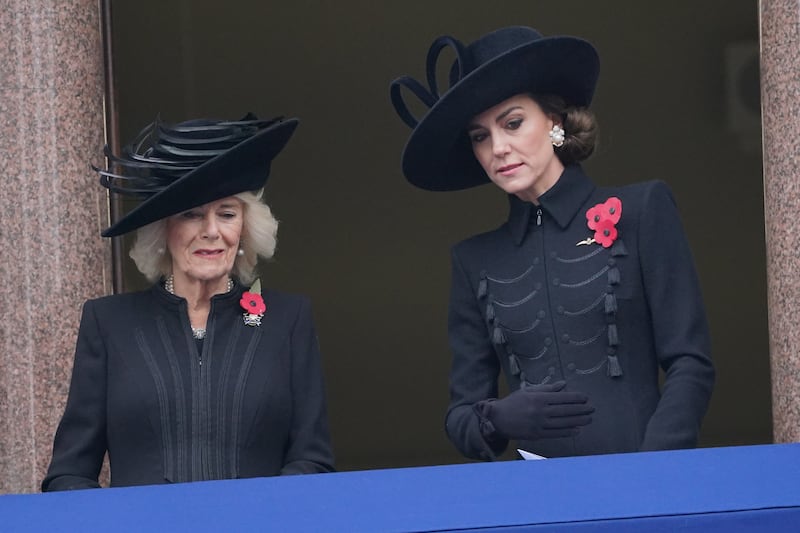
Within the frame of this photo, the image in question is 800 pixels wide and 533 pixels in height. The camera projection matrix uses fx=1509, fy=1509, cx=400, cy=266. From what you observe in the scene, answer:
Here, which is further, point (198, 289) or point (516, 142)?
point (198, 289)

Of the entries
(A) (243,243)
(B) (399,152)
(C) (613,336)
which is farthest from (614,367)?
(B) (399,152)

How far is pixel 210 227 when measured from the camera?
3.51 metres

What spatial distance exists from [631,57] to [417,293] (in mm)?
2117

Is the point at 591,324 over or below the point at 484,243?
below

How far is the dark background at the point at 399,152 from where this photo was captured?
9641mm

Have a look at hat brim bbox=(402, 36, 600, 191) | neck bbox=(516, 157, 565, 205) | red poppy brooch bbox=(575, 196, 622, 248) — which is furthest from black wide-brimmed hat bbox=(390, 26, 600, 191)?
red poppy brooch bbox=(575, 196, 622, 248)

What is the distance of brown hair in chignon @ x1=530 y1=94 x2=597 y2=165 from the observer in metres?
3.57

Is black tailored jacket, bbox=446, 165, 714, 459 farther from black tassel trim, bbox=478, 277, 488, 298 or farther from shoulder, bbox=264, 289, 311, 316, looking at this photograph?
shoulder, bbox=264, 289, 311, 316

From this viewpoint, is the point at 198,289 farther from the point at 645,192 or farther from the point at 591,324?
the point at 645,192

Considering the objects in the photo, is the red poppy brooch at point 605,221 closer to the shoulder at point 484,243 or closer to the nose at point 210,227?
the shoulder at point 484,243

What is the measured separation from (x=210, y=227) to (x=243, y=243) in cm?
14

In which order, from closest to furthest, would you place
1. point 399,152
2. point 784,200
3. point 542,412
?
point 542,412, point 784,200, point 399,152

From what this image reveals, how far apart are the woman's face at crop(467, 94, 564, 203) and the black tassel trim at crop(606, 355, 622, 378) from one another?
1.48 ft

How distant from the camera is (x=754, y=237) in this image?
1021 centimetres
